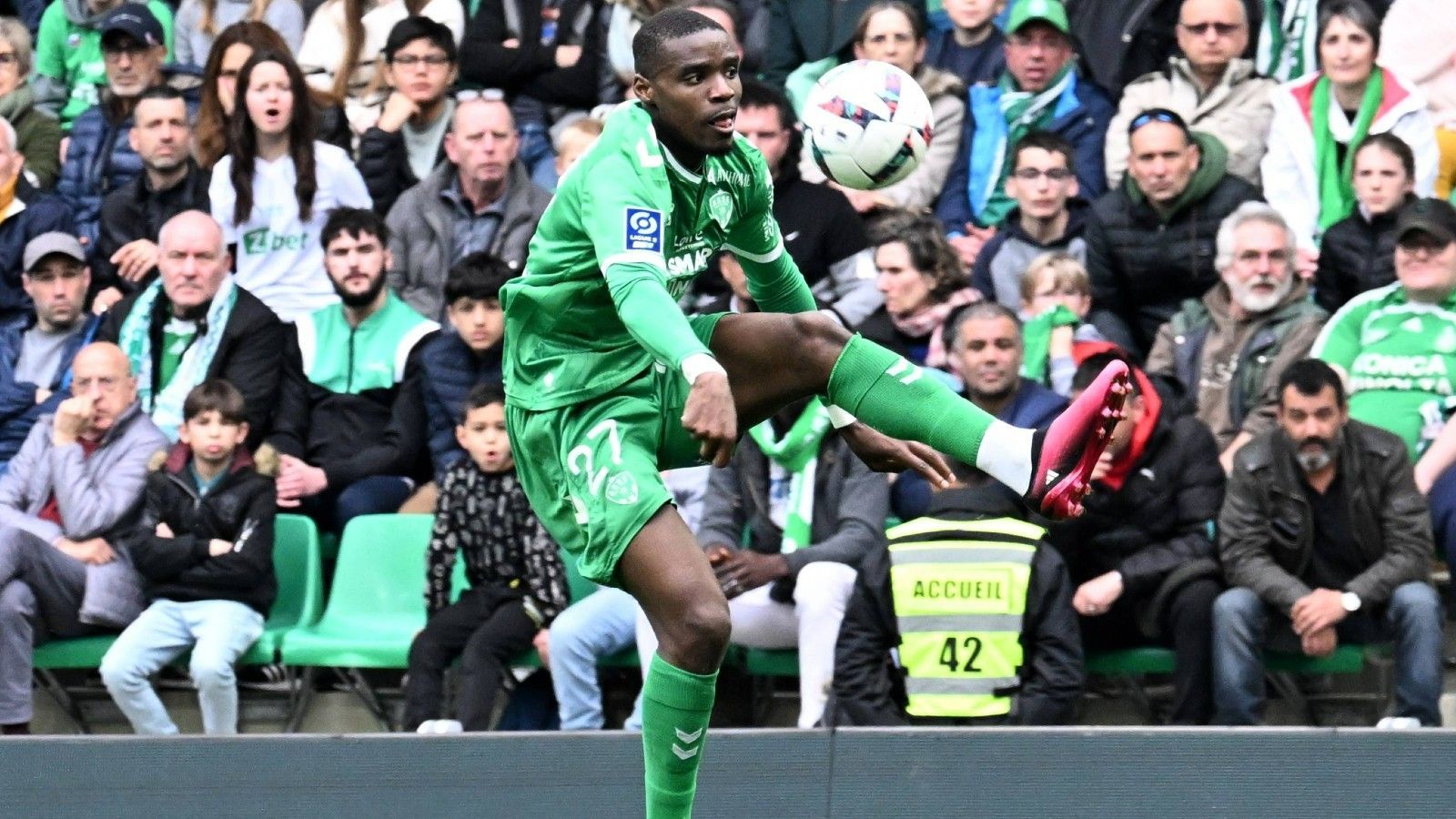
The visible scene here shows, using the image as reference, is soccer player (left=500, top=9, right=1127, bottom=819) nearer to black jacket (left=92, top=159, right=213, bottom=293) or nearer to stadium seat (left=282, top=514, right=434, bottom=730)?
stadium seat (left=282, top=514, right=434, bottom=730)

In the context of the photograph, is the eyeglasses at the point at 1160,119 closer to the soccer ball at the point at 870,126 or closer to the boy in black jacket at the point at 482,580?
the boy in black jacket at the point at 482,580

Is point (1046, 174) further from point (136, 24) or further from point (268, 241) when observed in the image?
point (136, 24)

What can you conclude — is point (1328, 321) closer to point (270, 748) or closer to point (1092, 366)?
point (1092, 366)

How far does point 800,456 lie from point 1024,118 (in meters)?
2.23

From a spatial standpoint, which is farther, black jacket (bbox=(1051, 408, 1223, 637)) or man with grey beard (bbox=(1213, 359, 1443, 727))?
black jacket (bbox=(1051, 408, 1223, 637))

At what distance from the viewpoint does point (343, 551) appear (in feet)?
27.2

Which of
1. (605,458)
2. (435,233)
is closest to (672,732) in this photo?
(605,458)

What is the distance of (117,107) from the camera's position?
33.5 ft

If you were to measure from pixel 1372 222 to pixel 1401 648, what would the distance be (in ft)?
5.86

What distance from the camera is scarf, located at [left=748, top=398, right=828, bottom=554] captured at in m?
7.75

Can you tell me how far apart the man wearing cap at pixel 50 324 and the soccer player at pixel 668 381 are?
4.05m

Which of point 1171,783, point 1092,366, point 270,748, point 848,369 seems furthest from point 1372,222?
point 270,748

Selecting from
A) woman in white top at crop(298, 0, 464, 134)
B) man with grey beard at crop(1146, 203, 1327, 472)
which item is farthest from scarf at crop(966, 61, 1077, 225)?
woman in white top at crop(298, 0, 464, 134)

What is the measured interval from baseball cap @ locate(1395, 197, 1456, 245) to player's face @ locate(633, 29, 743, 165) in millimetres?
3368
